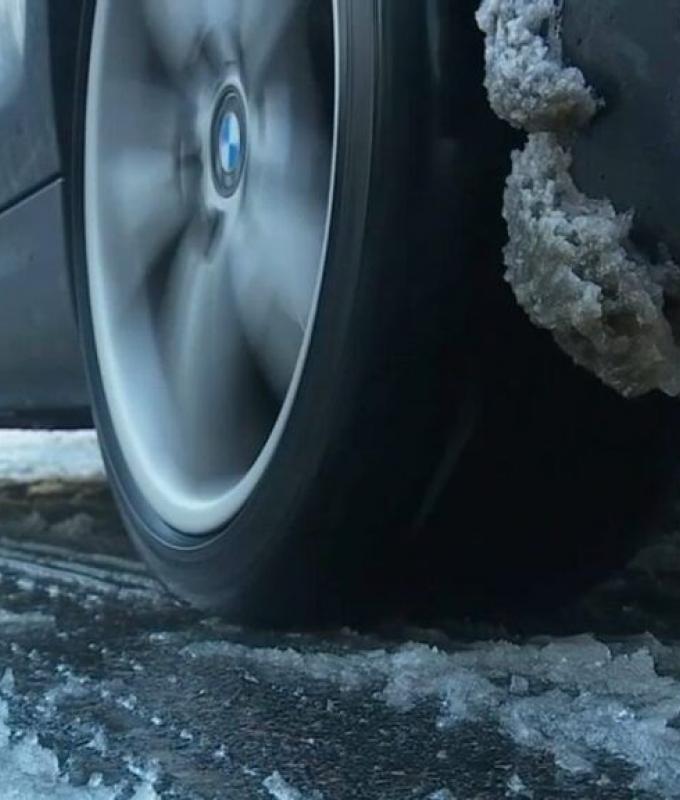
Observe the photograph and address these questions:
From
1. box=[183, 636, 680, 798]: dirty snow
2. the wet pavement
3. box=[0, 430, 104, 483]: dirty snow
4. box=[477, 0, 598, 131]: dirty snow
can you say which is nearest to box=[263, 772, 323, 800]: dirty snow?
the wet pavement

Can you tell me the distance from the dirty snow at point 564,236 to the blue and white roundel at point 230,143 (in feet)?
1.56

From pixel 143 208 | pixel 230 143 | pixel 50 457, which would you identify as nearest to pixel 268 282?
pixel 230 143

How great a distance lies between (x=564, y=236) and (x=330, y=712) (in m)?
0.42

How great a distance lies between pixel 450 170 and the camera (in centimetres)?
126

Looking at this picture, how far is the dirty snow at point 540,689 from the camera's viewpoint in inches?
46.3

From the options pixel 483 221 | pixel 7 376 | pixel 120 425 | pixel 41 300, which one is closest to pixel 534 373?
pixel 483 221

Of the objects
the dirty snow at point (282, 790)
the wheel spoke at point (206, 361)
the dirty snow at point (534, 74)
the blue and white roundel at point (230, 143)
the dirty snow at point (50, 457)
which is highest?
the dirty snow at point (534, 74)

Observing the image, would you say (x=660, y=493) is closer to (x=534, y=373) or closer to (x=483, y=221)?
(x=534, y=373)

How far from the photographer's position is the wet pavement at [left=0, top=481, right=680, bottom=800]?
1153 mm

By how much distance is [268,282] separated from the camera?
62.0 inches

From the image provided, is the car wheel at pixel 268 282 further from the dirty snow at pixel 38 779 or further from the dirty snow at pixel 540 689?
the dirty snow at pixel 38 779

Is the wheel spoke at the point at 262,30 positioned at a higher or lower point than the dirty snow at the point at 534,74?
higher

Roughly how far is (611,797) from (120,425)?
822 mm

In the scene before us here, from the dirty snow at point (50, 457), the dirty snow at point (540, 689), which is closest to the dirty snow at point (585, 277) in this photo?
the dirty snow at point (540, 689)
